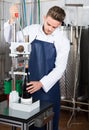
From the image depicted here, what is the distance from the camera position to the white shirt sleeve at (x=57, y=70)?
2.09m

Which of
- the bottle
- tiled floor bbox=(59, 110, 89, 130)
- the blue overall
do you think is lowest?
tiled floor bbox=(59, 110, 89, 130)

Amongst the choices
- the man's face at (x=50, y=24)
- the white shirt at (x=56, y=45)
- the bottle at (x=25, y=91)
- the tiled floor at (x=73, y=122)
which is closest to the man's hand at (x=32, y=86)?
the bottle at (x=25, y=91)

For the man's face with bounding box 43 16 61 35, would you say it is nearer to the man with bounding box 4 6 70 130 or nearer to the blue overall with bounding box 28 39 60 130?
the man with bounding box 4 6 70 130

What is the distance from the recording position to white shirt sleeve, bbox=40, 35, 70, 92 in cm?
209

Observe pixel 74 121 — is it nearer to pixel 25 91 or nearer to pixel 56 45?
pixel 56 45

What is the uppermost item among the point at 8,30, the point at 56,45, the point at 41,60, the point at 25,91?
the point at 8,30

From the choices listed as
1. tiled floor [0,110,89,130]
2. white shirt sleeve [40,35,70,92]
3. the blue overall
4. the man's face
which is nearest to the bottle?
white shirt sleeve [40,35,70,92]

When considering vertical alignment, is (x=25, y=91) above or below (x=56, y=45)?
below

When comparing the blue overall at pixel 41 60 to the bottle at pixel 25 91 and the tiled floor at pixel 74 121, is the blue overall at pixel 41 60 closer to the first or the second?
the bottle at pixel 25 91

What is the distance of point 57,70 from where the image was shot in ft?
7.03

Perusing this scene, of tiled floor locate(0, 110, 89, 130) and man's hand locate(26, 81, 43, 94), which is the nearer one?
man's hand locate(26, 81, 43, 94)

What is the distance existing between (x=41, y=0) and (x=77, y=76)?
4.80ft

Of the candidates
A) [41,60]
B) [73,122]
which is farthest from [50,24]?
[73,122]

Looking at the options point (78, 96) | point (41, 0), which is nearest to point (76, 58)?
point (78, 96)
